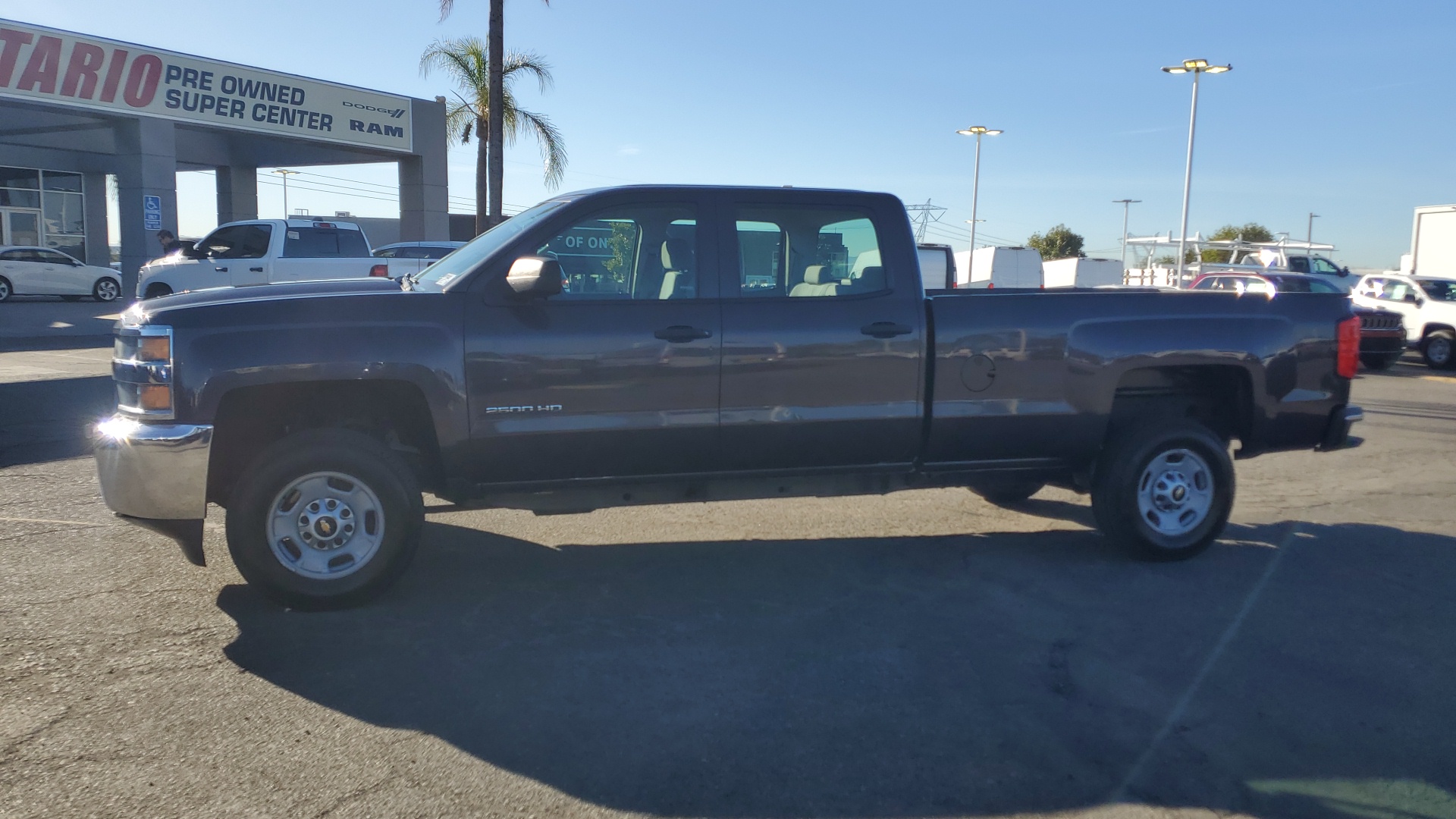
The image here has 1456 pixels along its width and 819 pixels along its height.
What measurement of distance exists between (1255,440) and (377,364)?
15.7ft

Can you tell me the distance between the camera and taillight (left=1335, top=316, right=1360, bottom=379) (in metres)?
6.06

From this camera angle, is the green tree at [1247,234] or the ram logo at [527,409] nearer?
the ram logo at [527,409]

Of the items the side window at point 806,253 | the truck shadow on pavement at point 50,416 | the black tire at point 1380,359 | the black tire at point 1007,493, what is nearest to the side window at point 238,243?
the truck shadow on pavement at point 50,416

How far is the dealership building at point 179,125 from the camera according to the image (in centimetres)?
2212

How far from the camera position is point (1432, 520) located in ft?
23.9

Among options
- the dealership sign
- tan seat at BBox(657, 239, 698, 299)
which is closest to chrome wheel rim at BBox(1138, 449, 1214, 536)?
tan seat at BBox(657, 239, 698, 299)

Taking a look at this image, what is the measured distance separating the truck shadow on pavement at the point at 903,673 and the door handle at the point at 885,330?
1278 millimetres

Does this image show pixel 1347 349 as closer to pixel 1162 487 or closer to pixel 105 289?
pixel 1162 487

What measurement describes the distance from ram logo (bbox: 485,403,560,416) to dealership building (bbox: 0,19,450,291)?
859 inches

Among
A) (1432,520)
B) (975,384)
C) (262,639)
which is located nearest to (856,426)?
(975,384)

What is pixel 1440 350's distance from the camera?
2017 cm

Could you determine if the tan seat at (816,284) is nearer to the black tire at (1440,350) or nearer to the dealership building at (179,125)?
the black tire at (1440,350)

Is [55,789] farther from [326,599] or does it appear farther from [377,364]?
[377,364]

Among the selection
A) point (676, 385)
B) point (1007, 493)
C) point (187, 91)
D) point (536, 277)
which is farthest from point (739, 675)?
point (187, 91)
